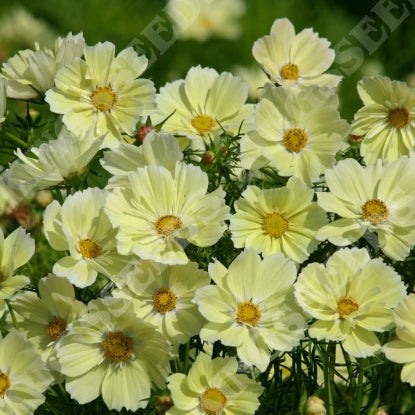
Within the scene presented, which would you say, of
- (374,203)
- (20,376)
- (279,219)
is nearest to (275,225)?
(279,219)

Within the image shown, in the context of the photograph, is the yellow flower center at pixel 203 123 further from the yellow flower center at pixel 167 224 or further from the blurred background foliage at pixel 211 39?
the blurred background foliage at pixel 211 39

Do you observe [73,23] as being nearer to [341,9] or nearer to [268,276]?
[341,9]

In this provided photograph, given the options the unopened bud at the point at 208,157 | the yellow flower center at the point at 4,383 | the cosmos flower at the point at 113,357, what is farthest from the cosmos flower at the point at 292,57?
the yellow flower center at the point at 4,383

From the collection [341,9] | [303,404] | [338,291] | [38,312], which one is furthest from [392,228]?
[341,9]

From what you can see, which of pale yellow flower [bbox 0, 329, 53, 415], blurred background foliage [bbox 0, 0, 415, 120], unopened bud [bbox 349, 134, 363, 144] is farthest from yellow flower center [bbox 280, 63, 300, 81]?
blurred background foliage [bbox 0, 0, 415, 120]

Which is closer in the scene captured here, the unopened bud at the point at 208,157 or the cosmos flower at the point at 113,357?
the cosmos flower at the point at 113,357

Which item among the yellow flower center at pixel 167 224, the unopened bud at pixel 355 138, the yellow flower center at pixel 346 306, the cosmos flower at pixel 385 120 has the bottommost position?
the yellow flower center at pixel 167 224
